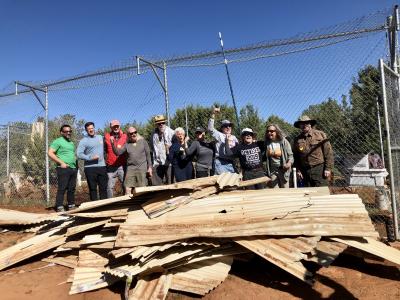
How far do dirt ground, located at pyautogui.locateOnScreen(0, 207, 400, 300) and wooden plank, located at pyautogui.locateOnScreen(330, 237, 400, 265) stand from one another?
0.77 feet

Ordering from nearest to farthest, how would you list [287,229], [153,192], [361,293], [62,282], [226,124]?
[361,293]
[287,229]
[62,282]
[153,192]
[226,124]

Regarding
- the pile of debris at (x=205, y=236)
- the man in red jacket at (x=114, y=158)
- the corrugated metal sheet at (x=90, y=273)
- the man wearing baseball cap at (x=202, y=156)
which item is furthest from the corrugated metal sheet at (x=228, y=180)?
the man in red jacket at (x=114, y=158)

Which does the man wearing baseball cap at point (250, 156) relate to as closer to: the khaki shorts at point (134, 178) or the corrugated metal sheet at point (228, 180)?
the corrugated metal sheet at point (228, 180)

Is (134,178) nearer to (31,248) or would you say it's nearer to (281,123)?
(31,248)

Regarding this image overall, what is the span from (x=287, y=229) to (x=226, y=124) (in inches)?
108

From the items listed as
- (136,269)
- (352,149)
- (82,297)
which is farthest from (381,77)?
(82,297)

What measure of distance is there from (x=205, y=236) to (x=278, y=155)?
2.31m

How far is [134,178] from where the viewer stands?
643 centimetres

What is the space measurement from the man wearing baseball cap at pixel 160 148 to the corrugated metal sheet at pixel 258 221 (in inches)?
95.2

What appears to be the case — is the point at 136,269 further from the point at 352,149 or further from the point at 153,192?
the point at 352,149

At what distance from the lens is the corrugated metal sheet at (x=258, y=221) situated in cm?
384

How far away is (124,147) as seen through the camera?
6469mm

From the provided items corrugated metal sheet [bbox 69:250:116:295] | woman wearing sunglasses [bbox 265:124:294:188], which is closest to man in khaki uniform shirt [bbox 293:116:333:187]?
woman wearing sunglasses [bbox 265:124:294:188]

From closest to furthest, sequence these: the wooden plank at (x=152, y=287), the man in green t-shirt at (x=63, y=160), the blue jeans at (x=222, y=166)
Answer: the wooden plank at (x=152, y=287) < the blue jeans at (x=222, y=166) < the man in green t-shirt at (x=63, y=160)
